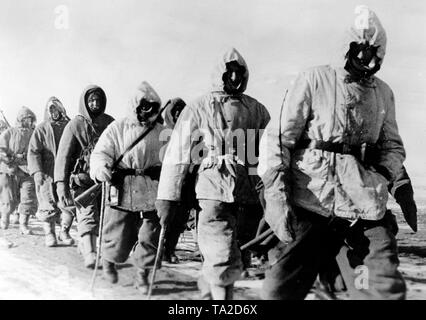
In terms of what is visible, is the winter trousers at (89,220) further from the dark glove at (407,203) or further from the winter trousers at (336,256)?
the dark glove at (407,203)

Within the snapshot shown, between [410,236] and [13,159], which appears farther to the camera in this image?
[13,159]

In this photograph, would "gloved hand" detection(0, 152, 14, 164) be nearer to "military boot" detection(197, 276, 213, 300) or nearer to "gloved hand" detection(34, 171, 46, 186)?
"gloved hand" detection(34, 171, 46, 186)

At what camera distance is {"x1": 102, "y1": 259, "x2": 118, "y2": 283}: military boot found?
5578 mm

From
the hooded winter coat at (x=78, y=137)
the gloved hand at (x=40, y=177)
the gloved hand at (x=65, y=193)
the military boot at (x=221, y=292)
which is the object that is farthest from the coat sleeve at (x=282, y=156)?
the gloved hand at (x=40, y=177)

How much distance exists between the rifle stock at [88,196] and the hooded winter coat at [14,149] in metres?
3.05

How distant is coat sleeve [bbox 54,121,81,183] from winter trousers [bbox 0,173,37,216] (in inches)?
99.7

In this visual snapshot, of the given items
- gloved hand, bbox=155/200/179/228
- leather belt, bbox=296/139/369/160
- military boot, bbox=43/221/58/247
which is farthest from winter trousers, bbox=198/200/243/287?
military boot, bbox=43/221/58/247

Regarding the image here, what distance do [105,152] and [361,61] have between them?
258 cm

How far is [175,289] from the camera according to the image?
523cm

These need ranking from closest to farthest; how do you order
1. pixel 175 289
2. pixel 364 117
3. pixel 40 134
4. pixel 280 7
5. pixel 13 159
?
pixel 364 117, pixel 280 7, pixel 175 289, pixel 40 134, pixel 13 159

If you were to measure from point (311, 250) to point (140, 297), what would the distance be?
69.7 inches
